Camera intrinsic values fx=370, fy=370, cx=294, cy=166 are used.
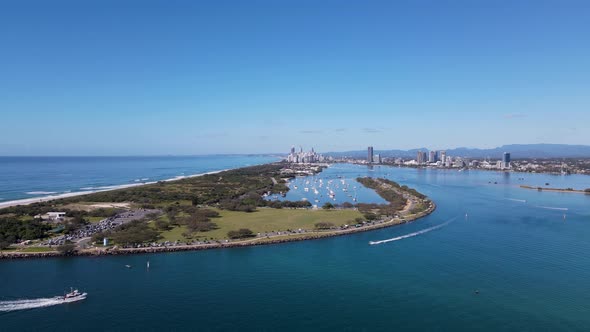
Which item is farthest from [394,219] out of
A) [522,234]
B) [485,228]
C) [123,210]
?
[123,210]

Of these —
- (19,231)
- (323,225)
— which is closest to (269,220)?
(323,225)

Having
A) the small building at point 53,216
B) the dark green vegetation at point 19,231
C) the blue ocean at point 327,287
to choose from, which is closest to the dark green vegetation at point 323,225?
the blue ocean at point 327,287

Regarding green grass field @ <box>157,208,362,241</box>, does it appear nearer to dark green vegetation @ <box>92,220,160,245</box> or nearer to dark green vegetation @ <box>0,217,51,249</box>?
dark green vegetation @ <box>92,220,160,245</box>

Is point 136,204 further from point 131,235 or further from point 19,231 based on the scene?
point 131,235

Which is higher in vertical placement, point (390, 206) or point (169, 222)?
point (169, 222)

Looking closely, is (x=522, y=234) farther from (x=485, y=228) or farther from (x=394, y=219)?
(x=394, y=219)

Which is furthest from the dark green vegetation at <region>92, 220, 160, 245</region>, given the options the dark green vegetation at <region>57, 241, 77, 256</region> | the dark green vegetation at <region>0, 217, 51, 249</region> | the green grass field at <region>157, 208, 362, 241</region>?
the dark green vegetation at <region>0, 217, 51, 249</region>
